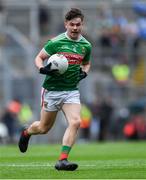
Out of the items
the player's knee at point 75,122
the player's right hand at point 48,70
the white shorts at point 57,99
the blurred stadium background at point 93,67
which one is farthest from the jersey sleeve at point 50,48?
the blurred stadium background at point 93,67

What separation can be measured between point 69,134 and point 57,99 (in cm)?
67

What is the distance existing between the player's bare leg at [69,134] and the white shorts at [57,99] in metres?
0.08

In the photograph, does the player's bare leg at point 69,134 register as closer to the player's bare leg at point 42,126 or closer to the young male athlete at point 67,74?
the young male athlete at point 67,74

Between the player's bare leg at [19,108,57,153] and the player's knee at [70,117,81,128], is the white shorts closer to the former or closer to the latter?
the player's bare leg at [19,108,57,153]

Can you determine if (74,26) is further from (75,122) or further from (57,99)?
(75,122)

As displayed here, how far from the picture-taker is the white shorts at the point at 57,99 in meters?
12.9

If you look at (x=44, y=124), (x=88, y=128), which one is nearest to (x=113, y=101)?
(x=88, y=128)

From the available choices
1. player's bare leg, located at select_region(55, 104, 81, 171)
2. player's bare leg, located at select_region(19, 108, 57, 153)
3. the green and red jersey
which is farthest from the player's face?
player's bare leg, located at select_region(19, 108, 57, 153)

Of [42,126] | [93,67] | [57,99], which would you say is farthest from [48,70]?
[93,67]

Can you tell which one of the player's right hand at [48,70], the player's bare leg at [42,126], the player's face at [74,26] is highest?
the player's face at [74,26]

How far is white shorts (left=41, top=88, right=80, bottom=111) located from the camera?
12875 millimetres

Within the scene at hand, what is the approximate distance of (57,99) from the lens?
12961 mm

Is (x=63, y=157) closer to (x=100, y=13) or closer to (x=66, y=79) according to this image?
(x=66, y=79)

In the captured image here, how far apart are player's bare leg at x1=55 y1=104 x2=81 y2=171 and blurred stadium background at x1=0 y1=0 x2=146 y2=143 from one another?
46.8 ft
